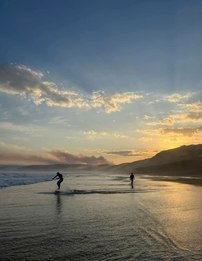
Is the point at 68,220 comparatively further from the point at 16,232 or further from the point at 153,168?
the point at 153,168

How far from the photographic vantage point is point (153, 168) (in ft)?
612

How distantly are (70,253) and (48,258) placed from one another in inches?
33.0

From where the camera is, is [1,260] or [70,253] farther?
[70,253]

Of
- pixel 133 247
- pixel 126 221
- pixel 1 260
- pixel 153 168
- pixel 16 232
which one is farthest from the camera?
pixel 153 168

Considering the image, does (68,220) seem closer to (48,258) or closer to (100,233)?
(100,233)

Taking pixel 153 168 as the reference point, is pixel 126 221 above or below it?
below

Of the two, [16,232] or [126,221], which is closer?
[16,232]

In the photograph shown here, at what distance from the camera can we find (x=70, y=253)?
35.0 ft

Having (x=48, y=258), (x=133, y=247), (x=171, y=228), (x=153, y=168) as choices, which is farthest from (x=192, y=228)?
(x=153, y=168)

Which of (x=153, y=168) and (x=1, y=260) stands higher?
(x=153, y=168)

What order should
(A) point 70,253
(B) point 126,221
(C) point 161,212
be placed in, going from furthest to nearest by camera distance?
(C) point 161,212 < (B) point 126,221 < (A) point 70,253

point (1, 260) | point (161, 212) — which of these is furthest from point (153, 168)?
point (1, 260)

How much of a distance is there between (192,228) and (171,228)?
0.91 metres

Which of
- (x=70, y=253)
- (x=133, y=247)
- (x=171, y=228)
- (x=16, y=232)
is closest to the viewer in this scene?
(x=70, y=253)
